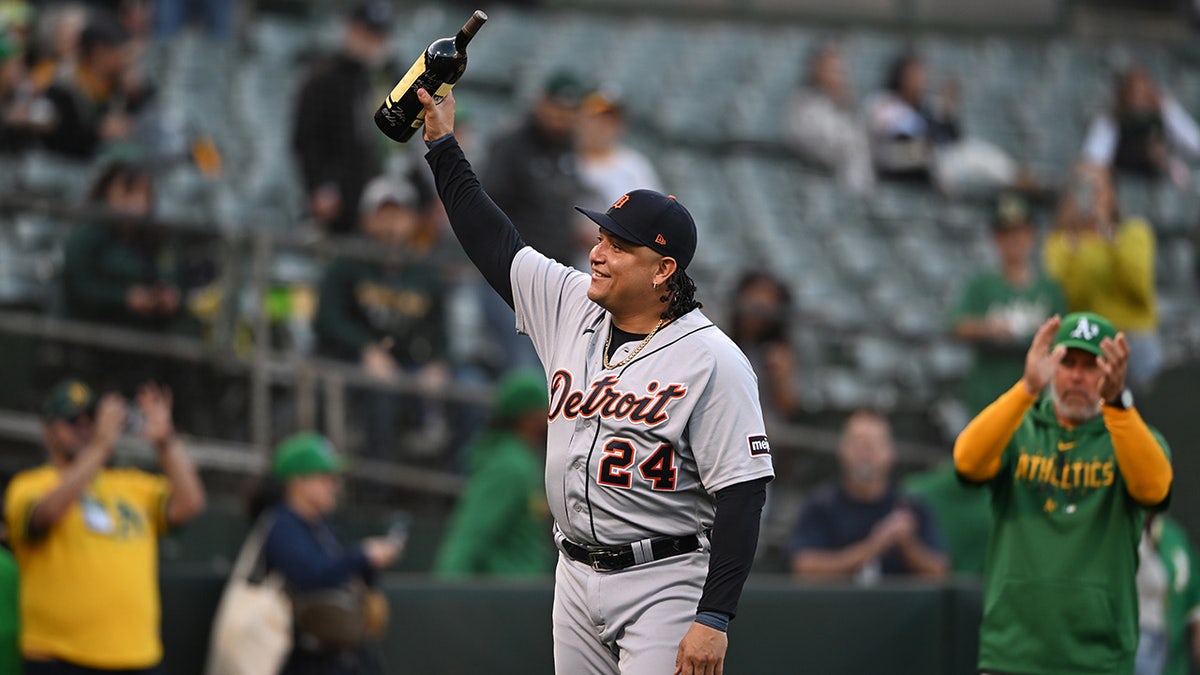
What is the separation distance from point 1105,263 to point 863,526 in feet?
7.42

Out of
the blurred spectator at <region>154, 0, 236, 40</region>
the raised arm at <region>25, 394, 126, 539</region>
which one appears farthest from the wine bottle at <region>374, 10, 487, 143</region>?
the blurred spectator at <region>154, 0, 236, 40</region>

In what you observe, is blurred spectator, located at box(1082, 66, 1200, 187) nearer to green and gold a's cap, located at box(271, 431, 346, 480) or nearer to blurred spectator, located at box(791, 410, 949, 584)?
blurred spectator, located at box(791, 410, 949, 584)

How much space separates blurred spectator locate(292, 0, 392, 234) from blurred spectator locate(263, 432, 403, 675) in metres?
2.66

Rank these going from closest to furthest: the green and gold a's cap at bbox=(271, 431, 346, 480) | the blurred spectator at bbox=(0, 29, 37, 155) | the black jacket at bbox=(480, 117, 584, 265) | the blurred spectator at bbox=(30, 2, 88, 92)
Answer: the green and gold a's cap at bbox=(271, 431, 346, 480) < the black jacket at bbox=(480, 117, 584, 265) < the blurred spectator at bbox=(0, 29, 37, 155) < the blurred spectator at bbox=(30, 2, 88, 92)

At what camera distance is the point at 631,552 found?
5.23 meters

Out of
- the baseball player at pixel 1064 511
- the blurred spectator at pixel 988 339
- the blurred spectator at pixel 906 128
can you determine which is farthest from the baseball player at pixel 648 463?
the blurred spectator at pixel 906 128

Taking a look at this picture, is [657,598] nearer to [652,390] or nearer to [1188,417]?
[652,390]

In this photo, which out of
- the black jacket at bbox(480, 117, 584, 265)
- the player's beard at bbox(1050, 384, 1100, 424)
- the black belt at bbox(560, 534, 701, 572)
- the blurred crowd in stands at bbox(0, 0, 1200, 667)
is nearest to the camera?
the black belt at bbox(560, 534, 701, 572)

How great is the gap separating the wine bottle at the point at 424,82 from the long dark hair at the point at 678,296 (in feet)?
2.95

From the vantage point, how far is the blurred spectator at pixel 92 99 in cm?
1088

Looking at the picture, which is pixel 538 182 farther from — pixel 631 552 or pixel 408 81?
pixel 631 552

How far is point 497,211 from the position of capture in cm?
579

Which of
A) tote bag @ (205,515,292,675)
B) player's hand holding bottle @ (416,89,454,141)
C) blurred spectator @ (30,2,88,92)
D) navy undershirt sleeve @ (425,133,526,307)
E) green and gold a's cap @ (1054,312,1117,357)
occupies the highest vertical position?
blurred spectator @ (30,2,88,92)

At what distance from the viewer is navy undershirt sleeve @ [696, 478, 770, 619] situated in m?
4.97
